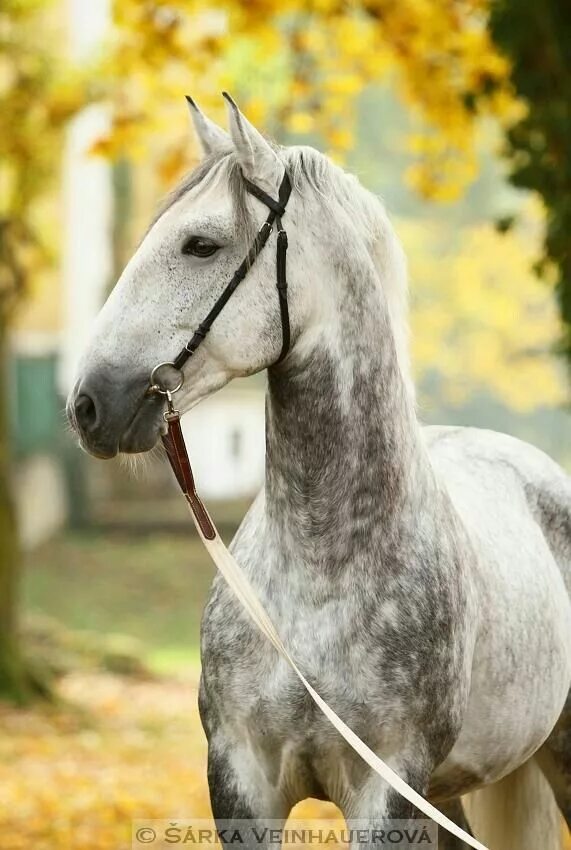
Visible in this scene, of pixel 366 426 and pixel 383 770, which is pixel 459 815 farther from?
pixel 366 426

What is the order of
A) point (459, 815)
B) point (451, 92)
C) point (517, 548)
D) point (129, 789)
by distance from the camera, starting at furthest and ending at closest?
point (451, 92), point (129, 789), point (459, 815), point (517, 548)

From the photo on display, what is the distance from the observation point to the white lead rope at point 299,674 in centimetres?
280

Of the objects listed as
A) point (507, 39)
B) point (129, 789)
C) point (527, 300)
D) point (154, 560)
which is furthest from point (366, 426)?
point (527, 300)

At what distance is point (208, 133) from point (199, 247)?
30 cm

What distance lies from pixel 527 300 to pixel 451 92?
16.7m

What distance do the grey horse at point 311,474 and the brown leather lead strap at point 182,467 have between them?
64 millimetres

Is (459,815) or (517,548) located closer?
(517,548)

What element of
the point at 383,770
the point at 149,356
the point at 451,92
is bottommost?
the point at 383,770

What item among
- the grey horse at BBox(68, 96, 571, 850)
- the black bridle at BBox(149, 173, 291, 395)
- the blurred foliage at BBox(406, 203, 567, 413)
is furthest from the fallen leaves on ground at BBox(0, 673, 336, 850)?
the blurred foliage at BBox(406, 203, 567, 413)

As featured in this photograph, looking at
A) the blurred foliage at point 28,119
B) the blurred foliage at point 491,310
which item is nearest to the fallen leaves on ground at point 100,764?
the blurred foliage at point 28,119

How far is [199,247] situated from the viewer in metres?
2.81

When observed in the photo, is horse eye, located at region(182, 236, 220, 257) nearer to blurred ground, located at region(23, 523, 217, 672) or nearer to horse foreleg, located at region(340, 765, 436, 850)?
horse foreleg, located at region(340, 765, 436, 850)

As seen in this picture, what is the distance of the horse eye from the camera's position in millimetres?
2811

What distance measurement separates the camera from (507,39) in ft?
20.4
